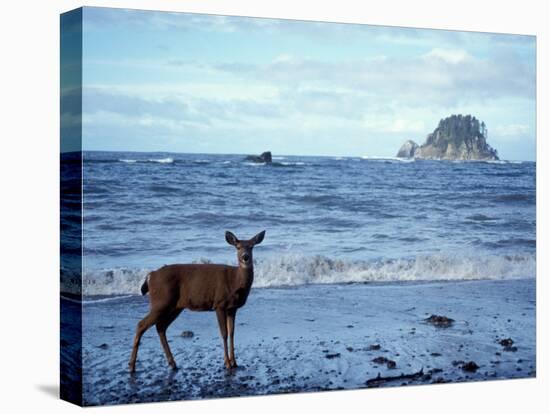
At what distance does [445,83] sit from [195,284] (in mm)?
3571

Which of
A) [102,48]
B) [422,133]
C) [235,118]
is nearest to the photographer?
[102,48]

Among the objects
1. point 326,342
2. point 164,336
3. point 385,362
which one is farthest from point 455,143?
point 164,336

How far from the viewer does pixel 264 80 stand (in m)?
13.1

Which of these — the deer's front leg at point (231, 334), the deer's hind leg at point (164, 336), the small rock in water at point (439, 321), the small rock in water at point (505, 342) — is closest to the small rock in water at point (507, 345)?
the small rock in water at point (505, 342)

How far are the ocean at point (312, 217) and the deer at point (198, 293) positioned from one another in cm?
21

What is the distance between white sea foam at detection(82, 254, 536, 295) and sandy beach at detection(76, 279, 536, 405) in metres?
0.08

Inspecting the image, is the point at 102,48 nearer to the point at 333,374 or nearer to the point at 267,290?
the point at 267,290

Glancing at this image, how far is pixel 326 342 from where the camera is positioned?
42.7 ft

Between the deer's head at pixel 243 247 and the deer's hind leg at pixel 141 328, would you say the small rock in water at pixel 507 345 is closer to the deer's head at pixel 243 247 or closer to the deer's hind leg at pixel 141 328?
the deer's head at pixel 243 247

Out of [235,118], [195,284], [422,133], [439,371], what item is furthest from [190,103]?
[439,371]

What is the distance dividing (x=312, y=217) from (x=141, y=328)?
2.11 metres

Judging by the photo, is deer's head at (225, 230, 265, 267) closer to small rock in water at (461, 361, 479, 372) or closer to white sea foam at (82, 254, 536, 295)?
white sea foam at (82, 254, 536, 295)

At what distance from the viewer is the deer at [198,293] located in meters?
12.3

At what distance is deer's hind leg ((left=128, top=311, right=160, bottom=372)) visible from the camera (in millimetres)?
12133
